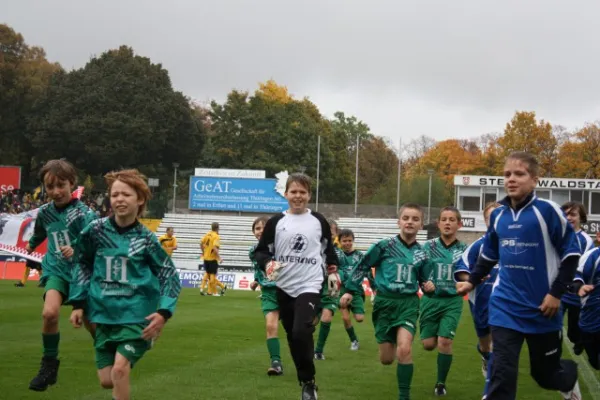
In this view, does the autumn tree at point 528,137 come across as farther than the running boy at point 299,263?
Yes

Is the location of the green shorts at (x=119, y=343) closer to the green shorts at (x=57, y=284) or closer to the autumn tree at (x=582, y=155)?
the green shorts at (x=57, y=284)

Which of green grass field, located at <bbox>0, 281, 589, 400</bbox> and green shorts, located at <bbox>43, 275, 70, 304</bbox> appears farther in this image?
green grass field, located at <bbox>0, 281, 589, 400</bbox>

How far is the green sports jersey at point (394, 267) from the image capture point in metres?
9.58

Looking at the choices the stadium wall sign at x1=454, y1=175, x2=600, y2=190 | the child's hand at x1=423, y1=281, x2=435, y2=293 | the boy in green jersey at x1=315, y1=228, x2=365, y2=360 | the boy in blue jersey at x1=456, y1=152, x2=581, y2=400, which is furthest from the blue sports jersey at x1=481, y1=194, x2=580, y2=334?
the stadium wall sign at x1=454, y1=175, x2=600, y2=190

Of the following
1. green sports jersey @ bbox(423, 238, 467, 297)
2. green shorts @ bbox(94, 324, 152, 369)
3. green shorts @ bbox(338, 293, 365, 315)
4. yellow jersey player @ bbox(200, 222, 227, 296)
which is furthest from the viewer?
yellow jersey player @ bbox(200, 222, 227, 296)

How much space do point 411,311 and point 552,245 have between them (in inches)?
105

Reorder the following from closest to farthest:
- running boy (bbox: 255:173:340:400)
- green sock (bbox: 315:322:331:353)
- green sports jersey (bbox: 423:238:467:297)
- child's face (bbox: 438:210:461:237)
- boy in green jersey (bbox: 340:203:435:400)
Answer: running boy (bbox: 255:173:340:400) < boy in green jersey (bbox: 340:203:435:400) < child's face (bbox: 438:210:461:237) < green sports jersey (bbox: 423:238:467:297) < green sock (bbox: 315:322:331:353)

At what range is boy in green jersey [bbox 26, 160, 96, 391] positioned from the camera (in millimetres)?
9172

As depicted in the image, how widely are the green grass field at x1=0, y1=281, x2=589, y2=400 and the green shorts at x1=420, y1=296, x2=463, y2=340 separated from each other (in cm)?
68

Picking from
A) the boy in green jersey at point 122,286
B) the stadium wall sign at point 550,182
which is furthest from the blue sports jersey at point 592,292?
the stadium wall sign at point 550,182

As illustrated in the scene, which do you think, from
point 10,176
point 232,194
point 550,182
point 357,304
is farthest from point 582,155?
point 357,304

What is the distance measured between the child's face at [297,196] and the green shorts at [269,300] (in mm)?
2856

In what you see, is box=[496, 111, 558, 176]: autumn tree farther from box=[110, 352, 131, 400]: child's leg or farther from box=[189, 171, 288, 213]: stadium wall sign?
box=[110, 352, 131, 400]: child's leg

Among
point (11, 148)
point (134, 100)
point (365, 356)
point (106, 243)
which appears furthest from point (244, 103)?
point (106, 243)
